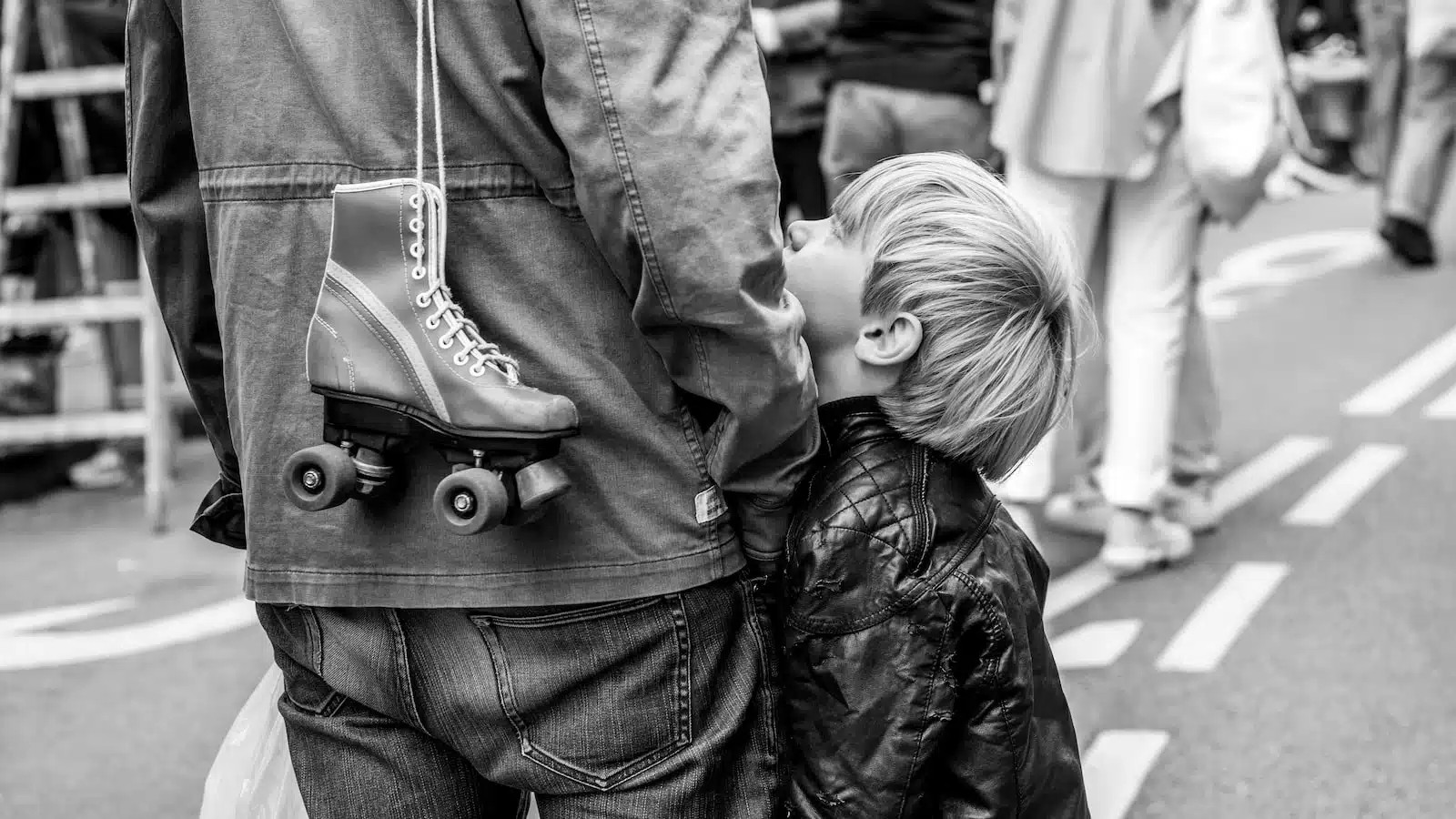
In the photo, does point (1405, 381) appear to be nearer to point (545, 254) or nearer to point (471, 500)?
point (545, 254)

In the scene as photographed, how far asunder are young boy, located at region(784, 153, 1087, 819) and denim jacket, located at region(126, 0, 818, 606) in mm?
139

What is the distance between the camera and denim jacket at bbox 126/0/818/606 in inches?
57.7

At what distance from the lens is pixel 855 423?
189 cm

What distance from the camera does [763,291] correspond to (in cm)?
155

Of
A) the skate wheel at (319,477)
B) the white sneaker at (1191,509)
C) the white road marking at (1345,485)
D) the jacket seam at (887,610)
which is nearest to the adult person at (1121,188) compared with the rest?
the white sneaker at (1191,509)

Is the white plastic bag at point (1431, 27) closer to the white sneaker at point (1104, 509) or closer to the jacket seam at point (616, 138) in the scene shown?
the white sneaker at point (1104, 509)

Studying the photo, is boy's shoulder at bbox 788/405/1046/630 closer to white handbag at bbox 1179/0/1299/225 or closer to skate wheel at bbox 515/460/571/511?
skate wheel at bbox 515/460/571/511

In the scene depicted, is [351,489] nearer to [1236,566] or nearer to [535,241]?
[535,241]

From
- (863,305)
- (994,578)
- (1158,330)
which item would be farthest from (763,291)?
(1158,330)

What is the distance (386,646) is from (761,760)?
0.45 meters

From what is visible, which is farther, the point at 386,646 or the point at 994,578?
the point at 994,578

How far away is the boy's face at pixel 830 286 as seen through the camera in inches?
74.1

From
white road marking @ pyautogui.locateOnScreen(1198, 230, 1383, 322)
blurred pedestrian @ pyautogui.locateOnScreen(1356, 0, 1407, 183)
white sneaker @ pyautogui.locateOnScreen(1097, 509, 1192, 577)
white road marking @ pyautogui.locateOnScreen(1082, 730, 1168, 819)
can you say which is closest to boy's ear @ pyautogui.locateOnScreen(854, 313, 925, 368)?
white road marking @ pyautogui.locateOnScreen(1082, 730, 1168, 819)

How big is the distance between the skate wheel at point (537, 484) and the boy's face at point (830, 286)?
0.48 metres
